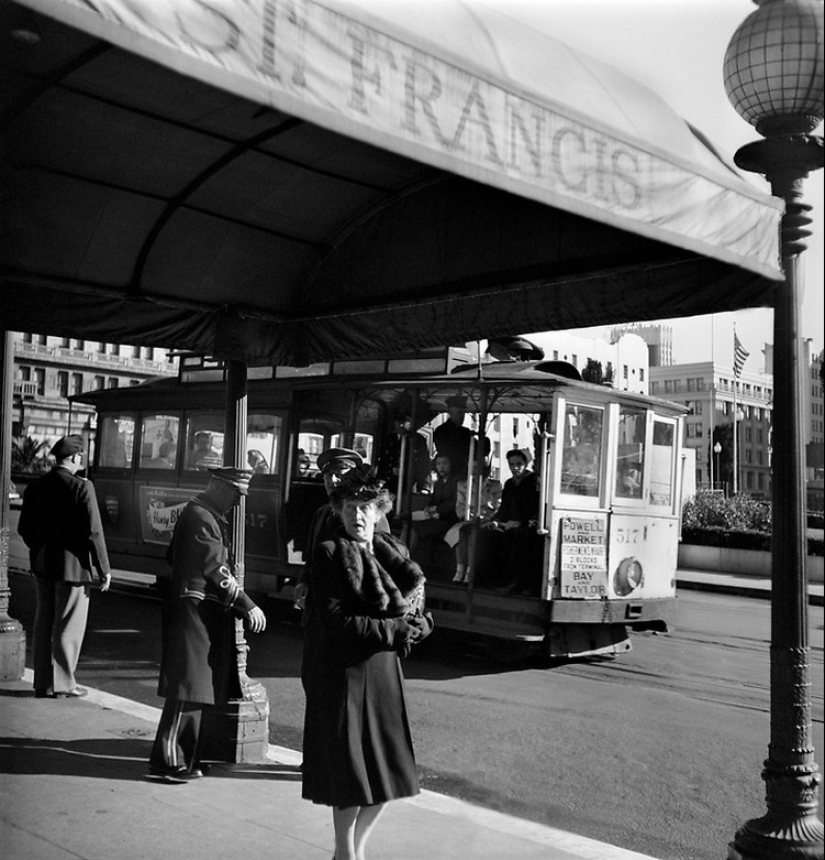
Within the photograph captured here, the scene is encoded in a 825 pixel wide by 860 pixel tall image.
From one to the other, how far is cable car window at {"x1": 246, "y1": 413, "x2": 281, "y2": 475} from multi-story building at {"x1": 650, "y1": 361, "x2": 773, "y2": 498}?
4822 millimetres

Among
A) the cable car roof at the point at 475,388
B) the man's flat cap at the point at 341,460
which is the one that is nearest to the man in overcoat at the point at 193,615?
the man's flat cap at the point at 341,460

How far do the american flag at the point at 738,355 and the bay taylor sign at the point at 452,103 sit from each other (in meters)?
2.26

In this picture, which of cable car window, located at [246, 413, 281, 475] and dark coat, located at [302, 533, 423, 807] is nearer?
dark coat, located at [302, 533, 423, 807]

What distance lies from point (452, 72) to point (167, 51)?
0.99m

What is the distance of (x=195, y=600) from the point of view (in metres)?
5.60

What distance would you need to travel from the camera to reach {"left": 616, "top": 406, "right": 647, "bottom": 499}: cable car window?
34.9ft

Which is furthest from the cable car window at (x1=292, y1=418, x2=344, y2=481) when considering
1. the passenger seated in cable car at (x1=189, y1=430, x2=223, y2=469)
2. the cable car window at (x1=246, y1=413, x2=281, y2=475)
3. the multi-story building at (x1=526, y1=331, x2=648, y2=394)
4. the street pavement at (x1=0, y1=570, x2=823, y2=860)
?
the street pavement at (x1=0, y1=570, x2=823, y2=860)

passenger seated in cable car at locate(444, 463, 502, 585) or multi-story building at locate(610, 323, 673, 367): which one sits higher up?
multi-story building at locate(610, 323, 673, 367)

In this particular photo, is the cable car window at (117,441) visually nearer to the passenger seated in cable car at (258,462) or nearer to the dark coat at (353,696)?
the passenger seated in cable car at (258,462)

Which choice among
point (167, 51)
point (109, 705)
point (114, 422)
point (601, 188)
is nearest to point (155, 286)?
point (109, 705)

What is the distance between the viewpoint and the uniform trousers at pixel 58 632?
7.48 metres

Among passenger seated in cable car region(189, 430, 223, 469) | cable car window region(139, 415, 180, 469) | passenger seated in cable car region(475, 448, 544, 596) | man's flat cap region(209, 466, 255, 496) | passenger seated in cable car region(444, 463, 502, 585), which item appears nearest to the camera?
man's flat cap region(209, 466, 255, 496)

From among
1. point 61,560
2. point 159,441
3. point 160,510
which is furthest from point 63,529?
point 159,441

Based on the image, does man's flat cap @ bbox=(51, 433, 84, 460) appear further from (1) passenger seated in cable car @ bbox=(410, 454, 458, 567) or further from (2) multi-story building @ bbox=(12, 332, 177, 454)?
(2) multi-story building @ bbox=(12, 332, 177, 454)
